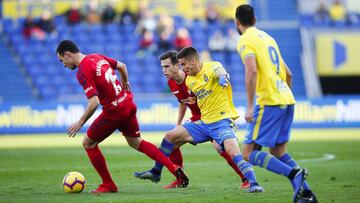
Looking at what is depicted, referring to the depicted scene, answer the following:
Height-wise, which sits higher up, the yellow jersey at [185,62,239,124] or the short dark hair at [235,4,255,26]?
the short dark hair at [235,4,255,26]

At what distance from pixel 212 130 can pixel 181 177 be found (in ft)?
2.59

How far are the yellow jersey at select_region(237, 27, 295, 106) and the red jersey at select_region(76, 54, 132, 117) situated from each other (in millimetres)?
2286

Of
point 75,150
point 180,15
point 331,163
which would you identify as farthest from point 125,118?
point 180,15

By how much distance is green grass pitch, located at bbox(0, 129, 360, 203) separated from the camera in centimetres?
1019

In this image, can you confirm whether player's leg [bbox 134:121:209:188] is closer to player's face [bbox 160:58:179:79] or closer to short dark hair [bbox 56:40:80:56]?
player's face [bbox 160:58:179:79]

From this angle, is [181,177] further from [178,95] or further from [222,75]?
[222,75]

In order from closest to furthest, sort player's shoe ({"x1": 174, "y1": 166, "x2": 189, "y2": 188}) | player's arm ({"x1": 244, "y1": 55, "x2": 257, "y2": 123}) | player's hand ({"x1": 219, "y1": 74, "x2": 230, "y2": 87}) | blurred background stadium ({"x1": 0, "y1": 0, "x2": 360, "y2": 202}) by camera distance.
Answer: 1. player's arm ({"x1": 244, "y1": 55, "x2": 257, "y2": 123})
2. player's hand ({"x1": 219, "y1": 74, "x2": 230, "y2": 87})
3. player's shoe ({"x1": 174, "y1": 166, "x2": 189, "y2": 188})
4. blurred background stadium ({"x1": 0, "y1": 0, "x2": 360, "y2": 202})

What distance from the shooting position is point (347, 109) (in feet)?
93.2

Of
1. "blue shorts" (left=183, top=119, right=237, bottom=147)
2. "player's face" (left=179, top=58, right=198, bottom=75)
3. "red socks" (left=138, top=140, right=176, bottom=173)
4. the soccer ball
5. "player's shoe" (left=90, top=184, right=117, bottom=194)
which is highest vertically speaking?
"player's face" (left=179, top=58, right=198, bottom=75)

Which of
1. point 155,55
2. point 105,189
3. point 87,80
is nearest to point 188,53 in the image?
point 87,80

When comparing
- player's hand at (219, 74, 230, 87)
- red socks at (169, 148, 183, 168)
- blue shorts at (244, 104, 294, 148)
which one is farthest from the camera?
red socks at (169, 148, 183, 168)

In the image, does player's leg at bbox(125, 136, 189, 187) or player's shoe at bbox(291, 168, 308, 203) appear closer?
player's shoe at bbox(291, 168, 308, 203)

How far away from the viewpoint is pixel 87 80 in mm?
10508

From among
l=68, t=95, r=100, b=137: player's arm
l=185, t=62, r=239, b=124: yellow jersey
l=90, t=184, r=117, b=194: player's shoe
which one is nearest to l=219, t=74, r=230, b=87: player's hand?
l=185, t=62, r=239, b=124: yellow jersey
